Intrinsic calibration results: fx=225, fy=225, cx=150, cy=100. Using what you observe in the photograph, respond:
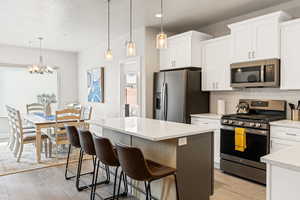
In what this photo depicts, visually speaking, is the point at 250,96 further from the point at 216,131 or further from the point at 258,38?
the point at 258,38

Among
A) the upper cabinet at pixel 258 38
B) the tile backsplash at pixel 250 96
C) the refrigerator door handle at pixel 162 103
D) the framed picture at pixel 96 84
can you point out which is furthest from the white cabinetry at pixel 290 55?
the framed picture at pixel 96 84

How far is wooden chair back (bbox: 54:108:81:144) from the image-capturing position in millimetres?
4277

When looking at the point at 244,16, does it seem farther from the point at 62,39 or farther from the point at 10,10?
the point at 62,39

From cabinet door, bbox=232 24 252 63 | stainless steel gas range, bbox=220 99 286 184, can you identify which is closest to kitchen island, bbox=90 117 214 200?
stainless steel gas range, bbox=220 99 286 184

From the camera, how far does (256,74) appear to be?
3562 millimetres

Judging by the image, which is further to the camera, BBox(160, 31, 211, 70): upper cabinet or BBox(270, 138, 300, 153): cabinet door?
BBox(160, 31, 211, 70): upper cabinet

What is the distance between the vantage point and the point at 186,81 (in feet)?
13.8

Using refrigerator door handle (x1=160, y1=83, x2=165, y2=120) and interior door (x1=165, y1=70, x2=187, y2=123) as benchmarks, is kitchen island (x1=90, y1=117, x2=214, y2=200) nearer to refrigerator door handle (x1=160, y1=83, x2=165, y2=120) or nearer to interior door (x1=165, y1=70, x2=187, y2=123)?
interior door (x1=165, y1=70, x2=187, y2=123)

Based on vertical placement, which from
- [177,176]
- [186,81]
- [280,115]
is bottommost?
[177,176]

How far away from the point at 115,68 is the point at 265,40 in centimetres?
380

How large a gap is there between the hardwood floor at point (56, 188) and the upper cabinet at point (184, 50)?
2.16 m

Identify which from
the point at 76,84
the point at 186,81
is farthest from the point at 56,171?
the point at 76,84

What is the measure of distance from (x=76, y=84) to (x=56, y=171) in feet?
15.4

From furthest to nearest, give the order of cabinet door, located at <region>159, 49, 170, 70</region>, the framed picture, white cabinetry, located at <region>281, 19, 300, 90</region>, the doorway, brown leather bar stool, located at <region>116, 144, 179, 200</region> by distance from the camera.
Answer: the framed picture < the doorway < cabinet door, located at <region>159, 49, 170, 70</region> < white cabinetry, located at <region>281, 19, 300, 90</region> < brown leather bar stool, located at <region>116, 144, 179, 200</region>
